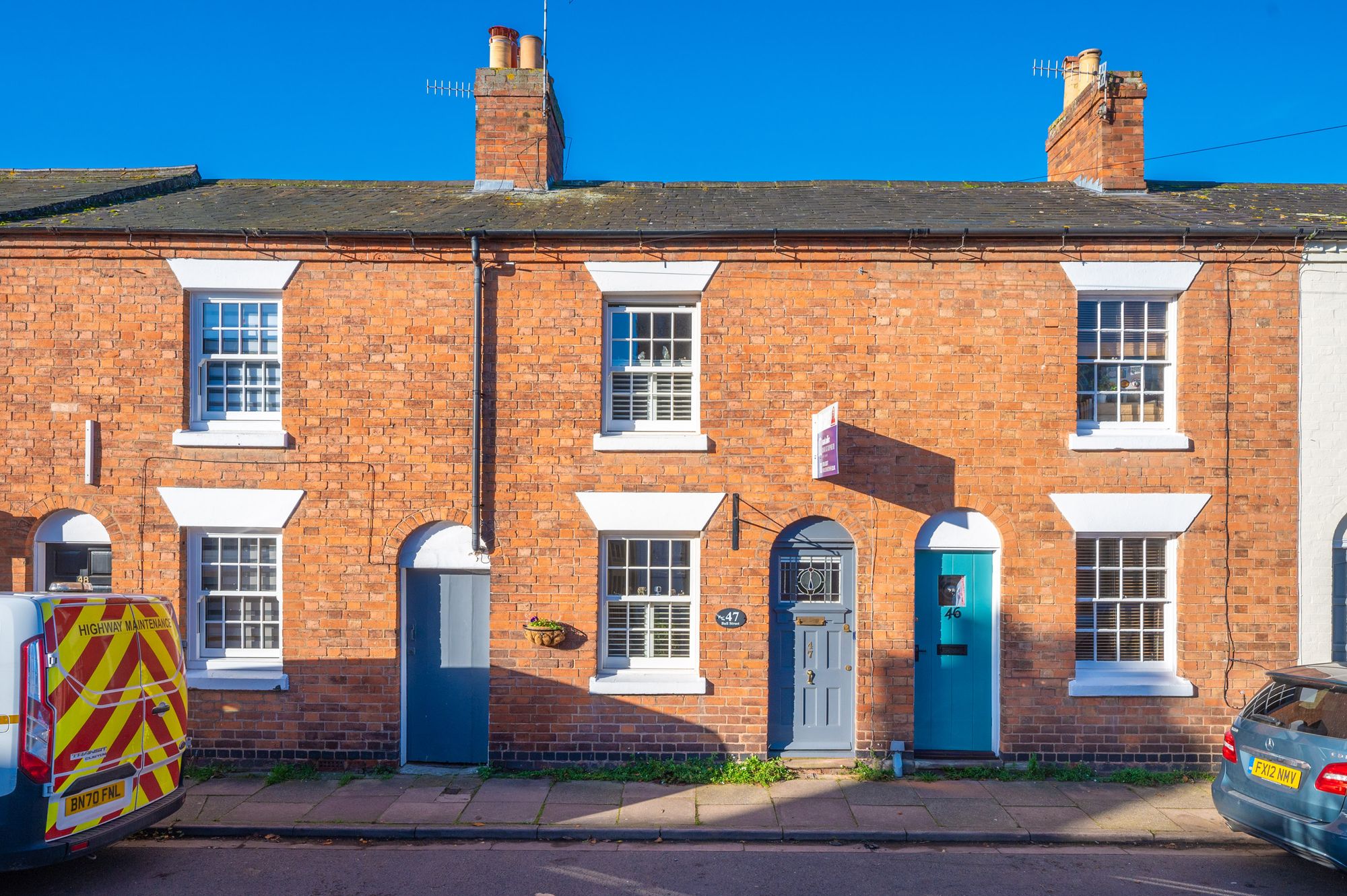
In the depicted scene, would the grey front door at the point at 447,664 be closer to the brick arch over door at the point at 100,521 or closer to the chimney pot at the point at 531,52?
the brick arch over door at the point at 100,521

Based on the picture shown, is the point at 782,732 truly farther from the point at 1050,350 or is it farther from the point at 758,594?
the point at 1050,350

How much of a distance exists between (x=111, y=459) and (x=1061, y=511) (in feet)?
33.0

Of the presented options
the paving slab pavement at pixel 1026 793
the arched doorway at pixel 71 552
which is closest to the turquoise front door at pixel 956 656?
the paving slab pavement at pixel 1026 793

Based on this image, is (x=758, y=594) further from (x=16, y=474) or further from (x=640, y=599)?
(x=16, y=474)

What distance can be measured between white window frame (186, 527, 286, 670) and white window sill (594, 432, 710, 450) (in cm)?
359

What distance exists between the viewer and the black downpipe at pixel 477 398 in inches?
330

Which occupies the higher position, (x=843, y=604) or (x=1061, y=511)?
(x=1061, y=511)

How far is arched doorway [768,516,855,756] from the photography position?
8.56m

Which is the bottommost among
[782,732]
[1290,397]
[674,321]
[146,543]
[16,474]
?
[782,732]

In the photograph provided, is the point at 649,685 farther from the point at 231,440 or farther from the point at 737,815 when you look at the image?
the point at 231,440

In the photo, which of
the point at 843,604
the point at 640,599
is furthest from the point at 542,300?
the point at 843,604

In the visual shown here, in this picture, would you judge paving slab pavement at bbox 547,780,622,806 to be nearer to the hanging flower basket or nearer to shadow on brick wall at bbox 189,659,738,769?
shadow on brick wall at bbox 189,659,738,769

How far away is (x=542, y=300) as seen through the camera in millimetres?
8625

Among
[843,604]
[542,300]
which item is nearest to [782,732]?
[843,604]
